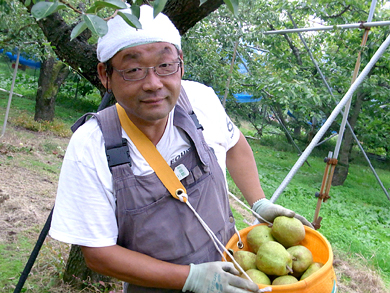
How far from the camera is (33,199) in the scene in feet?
15.5

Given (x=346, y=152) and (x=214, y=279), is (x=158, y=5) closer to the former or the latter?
(x=214, y=279)

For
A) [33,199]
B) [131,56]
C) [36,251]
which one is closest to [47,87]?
[33,199]

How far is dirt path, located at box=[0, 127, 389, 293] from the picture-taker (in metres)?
3.89

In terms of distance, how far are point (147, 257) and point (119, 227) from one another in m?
0.17

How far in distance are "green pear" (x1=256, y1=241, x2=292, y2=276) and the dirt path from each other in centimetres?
210

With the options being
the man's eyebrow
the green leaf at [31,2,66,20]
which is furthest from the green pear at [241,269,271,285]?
the green leaf at [31,2,66,20]

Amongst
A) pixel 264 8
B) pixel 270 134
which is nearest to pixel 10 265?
pixel 264 8

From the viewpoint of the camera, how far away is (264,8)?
6.63m

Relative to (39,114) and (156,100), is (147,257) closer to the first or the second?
(156,100)

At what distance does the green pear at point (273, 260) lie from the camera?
1.60 meters

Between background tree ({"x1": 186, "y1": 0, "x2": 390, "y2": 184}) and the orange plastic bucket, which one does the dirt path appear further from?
background tree ({"x1": 186, "y1": 0, "x2": 390, "y2": 184})

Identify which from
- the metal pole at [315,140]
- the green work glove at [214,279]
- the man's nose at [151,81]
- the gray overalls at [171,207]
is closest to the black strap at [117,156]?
the gray overalls at [171,207]

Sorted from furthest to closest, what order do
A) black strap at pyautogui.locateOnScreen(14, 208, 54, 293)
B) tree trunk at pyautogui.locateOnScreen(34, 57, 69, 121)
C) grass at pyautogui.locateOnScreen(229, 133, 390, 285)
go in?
tree trunk at pyautogui.locateOnScreen(34, 57, 69, 121), grass at pyautogui.locateOnScreen(229, 133, 390, 285), black strap at pyautogui.locateOnScreen(14, 208, 54, 293)

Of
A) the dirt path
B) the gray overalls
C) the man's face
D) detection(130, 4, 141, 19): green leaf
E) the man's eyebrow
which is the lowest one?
the dirt path
